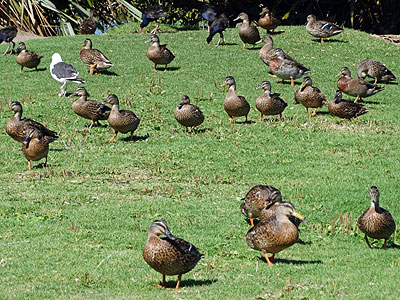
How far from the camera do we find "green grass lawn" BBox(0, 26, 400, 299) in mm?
9516

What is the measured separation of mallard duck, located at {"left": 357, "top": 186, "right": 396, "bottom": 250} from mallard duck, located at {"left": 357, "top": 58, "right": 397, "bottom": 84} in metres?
13.8

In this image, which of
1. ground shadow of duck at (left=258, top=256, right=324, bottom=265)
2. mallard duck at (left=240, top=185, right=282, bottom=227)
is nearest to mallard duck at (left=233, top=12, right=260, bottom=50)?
mallard duck at (left=240, top=185, right=282, bottom=227)

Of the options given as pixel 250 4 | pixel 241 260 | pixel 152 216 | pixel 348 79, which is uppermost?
pixel 241 260

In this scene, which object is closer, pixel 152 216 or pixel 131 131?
pixel 152 216

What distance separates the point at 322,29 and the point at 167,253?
2214 cm

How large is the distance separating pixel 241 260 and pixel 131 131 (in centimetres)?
802

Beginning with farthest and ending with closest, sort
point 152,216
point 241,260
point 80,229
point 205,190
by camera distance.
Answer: point 205,190 < point 152,216 < point 80,229 < point 241,260

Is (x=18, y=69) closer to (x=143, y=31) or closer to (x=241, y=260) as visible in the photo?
(x=143, y=31)


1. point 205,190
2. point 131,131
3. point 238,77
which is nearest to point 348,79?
point 238,77

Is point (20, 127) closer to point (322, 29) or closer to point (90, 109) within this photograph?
point (90, 109)

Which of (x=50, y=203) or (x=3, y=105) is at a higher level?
(x=50, y=203)

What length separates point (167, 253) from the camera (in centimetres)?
877

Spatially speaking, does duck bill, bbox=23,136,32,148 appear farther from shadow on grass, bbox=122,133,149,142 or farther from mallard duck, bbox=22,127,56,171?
shadow on grass, bbox=122,133,149,142

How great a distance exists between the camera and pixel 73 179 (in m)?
14.9
